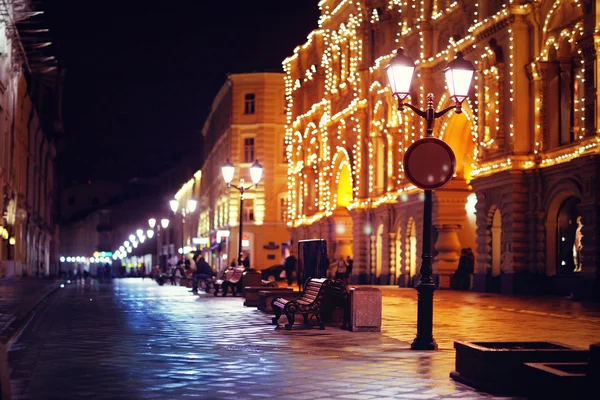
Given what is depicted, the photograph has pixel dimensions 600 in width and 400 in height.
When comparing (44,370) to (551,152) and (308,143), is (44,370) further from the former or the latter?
(308,143)

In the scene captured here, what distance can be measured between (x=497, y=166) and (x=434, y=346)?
929 inches

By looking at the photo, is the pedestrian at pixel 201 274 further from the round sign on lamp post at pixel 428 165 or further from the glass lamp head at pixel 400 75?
the round sign on lamp post at pixel 428 165

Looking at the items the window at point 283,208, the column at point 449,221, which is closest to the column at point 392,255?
the column at point 449,221

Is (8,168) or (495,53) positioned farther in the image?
(8,168)

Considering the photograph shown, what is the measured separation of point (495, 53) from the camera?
3828cm

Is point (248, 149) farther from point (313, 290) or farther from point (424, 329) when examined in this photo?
point (424, 329)

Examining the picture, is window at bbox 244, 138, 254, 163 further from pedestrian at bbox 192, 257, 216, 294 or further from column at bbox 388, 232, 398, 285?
pedestrian at bbox 192, 257, 216, 294

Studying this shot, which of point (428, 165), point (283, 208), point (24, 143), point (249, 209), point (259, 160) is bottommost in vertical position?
point (428, 165)

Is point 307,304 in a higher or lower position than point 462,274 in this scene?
lower

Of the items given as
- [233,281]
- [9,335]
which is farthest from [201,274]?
[9,335]

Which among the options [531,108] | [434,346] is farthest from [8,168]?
[434,346]

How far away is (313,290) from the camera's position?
Result: 19156 millimetres

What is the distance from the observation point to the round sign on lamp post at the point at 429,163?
14898 millimetres

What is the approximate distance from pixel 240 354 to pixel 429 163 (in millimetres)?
3845
